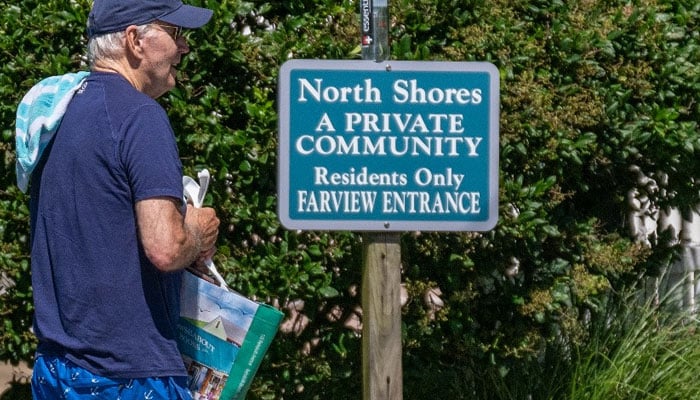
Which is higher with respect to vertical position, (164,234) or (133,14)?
(133,14)

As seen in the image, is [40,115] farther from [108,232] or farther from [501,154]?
[501,154]

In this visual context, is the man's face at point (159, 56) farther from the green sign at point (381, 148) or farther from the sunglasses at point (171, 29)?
the green sign at point (381, 148)

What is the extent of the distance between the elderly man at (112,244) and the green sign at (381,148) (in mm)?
418

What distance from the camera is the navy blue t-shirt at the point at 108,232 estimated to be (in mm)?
3084

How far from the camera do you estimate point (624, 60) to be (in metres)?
4.77

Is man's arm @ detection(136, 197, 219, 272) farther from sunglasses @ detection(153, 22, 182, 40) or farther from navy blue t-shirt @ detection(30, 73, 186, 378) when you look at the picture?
sunglasses @ detection(153, 22, 182, 40)

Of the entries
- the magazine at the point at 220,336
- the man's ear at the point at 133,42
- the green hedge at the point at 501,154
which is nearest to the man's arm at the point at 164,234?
the magazine at the point at 220,336

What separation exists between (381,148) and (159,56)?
2.18 feet

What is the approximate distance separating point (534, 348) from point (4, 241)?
2.05 metres

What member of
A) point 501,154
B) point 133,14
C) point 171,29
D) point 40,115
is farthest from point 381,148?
point 501,154

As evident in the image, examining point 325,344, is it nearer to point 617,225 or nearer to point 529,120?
point 529,120

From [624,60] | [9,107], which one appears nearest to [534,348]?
[624,60]

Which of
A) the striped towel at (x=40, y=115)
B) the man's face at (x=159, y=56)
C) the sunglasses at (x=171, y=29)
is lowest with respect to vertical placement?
the striped towel at (x=40, y=115)

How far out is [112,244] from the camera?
3.10m
